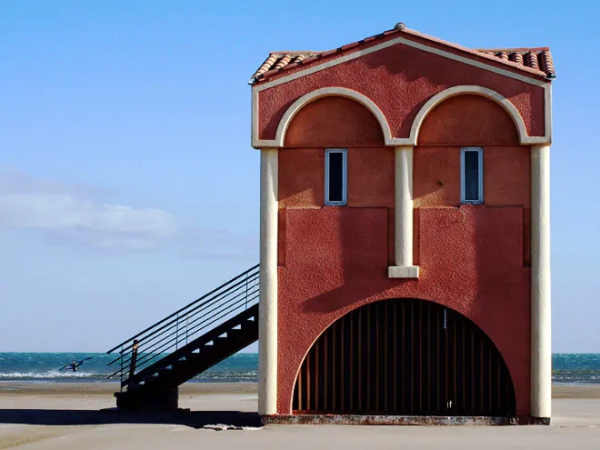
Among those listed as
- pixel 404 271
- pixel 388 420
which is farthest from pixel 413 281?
pixel 388 420

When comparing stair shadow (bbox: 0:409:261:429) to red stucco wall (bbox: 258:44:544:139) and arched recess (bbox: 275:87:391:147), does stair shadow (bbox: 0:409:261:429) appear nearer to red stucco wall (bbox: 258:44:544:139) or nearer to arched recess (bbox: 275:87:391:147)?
arched recess (bbox: 275:87:391:147)

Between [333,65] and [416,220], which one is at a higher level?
[333,65]

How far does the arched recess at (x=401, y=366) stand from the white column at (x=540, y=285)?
32.6 inches

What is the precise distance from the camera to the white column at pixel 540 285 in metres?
22.2

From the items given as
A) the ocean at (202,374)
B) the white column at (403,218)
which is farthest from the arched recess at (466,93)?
the ocean at (202,374)

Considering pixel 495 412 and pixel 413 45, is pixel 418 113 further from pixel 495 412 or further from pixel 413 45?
pixel 495 412

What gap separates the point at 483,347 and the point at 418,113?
4823mm

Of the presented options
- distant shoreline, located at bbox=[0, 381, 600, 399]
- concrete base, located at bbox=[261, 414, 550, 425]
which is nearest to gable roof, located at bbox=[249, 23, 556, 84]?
concrete base, located at bbox=[261, 414, 550, 425]

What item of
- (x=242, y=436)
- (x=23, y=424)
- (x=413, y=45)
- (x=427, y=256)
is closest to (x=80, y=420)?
(x=23, y=424)

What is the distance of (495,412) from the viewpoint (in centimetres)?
2259

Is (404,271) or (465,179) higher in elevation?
(465,179)

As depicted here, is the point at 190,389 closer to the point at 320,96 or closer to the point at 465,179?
the point at 320,96

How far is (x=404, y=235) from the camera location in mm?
22594

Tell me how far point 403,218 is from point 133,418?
759cm
